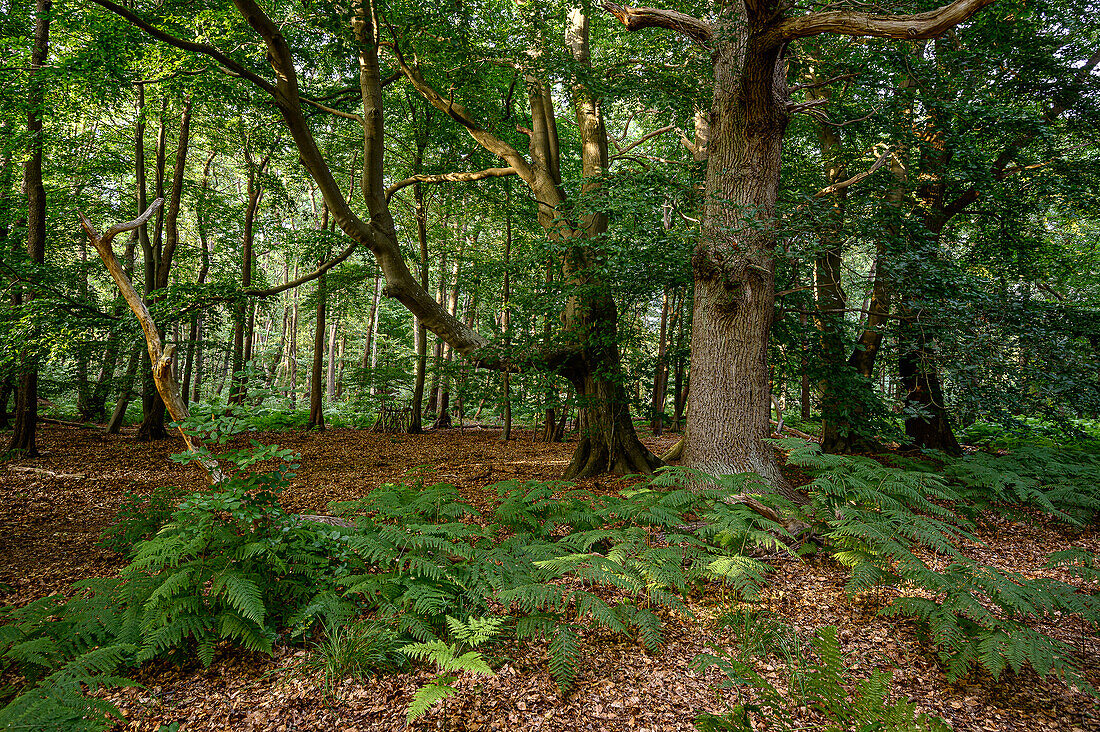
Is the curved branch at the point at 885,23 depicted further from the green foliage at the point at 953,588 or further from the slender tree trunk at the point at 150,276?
the slender tree trunk at the point at 150,276

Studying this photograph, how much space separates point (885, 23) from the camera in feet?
14.0

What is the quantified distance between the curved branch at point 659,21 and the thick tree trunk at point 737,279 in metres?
0.20

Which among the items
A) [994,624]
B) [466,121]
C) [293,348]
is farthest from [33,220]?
[293,348]

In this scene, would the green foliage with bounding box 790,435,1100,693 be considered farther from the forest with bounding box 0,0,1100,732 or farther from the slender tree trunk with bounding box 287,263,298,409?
the slender tree trunk with bounding box 287,263,298,409

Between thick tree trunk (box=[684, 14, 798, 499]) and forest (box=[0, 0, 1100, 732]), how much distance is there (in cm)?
4

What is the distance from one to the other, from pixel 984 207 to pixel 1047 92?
67.0 inches

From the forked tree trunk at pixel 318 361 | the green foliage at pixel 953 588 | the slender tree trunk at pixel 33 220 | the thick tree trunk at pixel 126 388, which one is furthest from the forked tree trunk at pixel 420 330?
the green foliage at pixel 953 588

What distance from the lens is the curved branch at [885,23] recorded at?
13.1ft

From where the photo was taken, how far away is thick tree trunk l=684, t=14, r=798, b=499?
5410 millimetres

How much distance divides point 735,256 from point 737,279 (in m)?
0.27

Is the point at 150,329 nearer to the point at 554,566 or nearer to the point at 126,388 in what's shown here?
the point at 554,566

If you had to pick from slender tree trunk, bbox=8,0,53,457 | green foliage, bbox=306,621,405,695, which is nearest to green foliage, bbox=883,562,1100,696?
green foliage, bbox=306,621,405,695

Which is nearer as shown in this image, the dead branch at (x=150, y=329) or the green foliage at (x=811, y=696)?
the green foliage at (x=811, y=696)

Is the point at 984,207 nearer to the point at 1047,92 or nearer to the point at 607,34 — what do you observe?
the point at 1047,92
